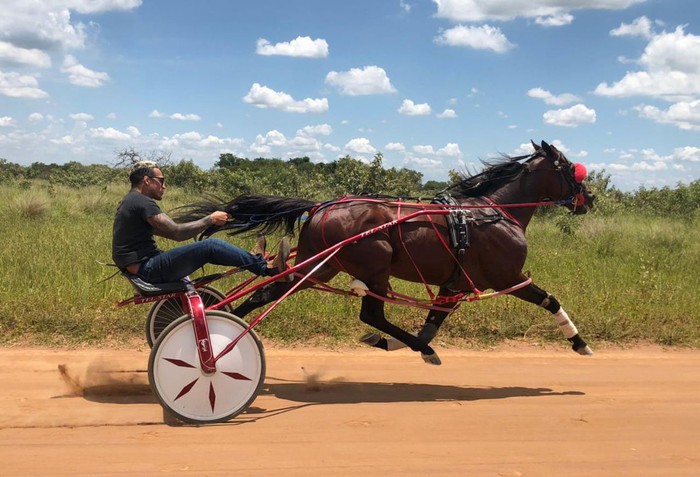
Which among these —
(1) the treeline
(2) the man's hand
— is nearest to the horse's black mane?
(2) the man's hand

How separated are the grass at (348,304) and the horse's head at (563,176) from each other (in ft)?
5.22

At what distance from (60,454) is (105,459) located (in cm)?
27

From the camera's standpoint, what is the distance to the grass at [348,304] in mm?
5574

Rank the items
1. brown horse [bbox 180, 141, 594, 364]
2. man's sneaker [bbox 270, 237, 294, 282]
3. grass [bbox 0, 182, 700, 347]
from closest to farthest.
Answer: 1. man's sneaker [bbox 270, 237, 294, 282]
2. brown horse [bbox 180, 141, 594, 364]
3. grass [bbox 0, 182, 700, 347]

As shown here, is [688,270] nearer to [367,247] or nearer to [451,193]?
[451,193]

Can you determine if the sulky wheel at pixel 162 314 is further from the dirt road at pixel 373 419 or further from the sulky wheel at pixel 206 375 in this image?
the sulky wheel at pixel 206 375

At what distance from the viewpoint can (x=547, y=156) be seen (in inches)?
203

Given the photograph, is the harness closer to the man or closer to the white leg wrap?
the white leg wrap

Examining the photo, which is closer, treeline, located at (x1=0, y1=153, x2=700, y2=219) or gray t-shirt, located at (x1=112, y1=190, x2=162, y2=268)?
gray t-shirt, located at (x1=112, y1=190, x2=162, y2=268)

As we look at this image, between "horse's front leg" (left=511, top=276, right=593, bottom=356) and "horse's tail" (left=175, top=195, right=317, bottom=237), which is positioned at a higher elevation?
"horse's tail" (left=175, top=195, right=317, bottom=237)

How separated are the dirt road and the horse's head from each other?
5.17ft

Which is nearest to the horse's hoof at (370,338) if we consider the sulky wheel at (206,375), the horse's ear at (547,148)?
the sulky wheel at (206,375)

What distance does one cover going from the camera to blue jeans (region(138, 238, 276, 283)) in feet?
13.0

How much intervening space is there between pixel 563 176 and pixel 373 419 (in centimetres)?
285
